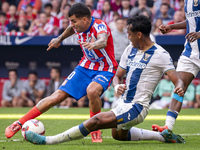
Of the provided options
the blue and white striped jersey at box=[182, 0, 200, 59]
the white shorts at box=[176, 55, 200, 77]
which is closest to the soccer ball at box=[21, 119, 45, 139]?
the white shorts at box=[176, 55, 200, 77]

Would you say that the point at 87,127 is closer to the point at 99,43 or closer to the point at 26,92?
the point at 99,43

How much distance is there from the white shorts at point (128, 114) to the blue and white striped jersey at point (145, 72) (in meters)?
0.09

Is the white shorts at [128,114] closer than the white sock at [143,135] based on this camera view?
Yes

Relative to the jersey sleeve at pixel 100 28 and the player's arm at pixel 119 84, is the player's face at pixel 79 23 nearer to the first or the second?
the jersey sleeve at pixel 100 28

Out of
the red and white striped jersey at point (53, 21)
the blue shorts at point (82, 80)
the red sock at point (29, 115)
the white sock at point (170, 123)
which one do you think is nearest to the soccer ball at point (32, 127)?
Answer: the red sock at point (29, 115)

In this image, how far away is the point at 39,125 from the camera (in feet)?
16.8

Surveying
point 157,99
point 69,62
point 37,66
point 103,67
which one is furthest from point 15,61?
point 103,67

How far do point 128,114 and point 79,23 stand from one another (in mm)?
1658

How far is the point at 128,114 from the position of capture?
15.3 ft

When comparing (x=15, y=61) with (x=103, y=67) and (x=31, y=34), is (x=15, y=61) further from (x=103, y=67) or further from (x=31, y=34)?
(x=103, y=67)

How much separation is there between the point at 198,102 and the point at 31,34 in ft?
19.9

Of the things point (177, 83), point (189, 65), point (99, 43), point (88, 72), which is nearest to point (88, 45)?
point (99, 43)

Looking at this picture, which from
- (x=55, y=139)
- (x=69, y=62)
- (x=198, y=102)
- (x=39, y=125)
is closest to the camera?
(x=55, y=139)

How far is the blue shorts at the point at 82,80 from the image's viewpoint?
5586mm
